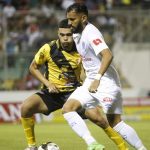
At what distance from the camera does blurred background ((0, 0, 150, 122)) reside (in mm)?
21141

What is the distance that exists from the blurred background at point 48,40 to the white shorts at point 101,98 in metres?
12.0

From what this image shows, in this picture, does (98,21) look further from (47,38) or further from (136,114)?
(136,114)

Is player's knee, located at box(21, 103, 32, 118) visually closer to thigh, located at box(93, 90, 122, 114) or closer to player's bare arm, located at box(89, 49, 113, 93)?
thigh, located at box(93, 90, 122, 114)

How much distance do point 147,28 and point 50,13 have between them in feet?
10.7

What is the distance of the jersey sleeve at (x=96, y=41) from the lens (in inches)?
342

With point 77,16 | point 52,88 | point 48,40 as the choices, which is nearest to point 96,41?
point 77,16

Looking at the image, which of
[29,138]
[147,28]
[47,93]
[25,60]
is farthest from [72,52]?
[147,28]

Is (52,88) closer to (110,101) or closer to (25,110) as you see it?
(25,110)

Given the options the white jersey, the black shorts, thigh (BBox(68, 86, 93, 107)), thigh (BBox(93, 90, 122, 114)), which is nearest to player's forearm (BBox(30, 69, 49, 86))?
the black shorts

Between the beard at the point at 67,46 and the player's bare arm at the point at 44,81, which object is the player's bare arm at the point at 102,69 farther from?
the beard at the point at 67,46

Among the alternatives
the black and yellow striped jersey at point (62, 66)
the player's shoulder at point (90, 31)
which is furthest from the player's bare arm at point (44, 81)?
the player's shoulder at point (90, 31)

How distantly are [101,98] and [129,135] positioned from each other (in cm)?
62

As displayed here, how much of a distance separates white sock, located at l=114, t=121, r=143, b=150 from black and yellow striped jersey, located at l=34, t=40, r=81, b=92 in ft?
4.62

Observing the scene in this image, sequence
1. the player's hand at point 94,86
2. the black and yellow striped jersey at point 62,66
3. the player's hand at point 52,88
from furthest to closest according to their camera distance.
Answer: the black and yellow striped jersey at point 62,66, the player's hand at point 52,88, the player's hand at point 94,86
